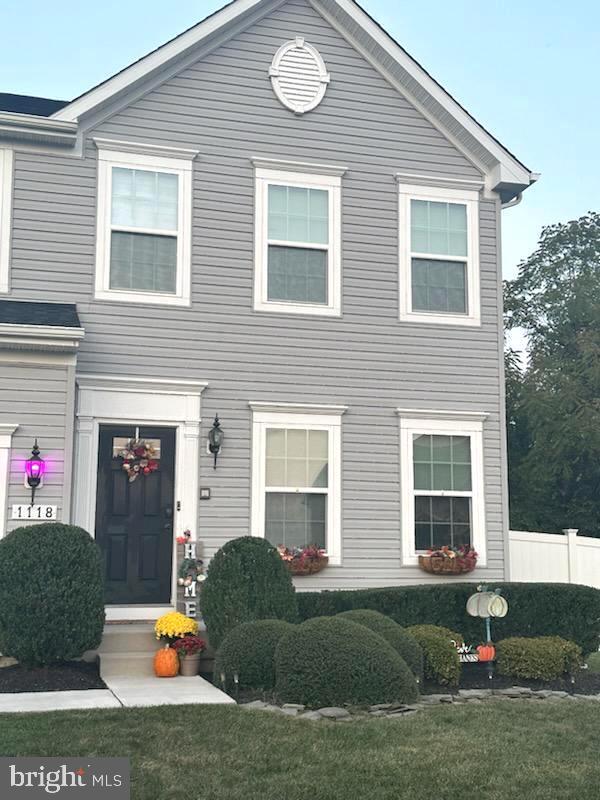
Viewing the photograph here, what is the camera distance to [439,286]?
40.5ft

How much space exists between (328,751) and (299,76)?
8.62 meters

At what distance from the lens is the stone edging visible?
23.9ft

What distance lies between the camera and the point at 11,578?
8703 millimetres

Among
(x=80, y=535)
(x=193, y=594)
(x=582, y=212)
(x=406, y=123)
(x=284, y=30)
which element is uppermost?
(x=582, y=212)

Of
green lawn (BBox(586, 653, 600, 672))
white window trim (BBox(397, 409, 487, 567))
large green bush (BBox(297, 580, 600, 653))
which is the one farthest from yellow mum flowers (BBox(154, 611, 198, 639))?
green lawn (BBox(586, 653, 600, 672))

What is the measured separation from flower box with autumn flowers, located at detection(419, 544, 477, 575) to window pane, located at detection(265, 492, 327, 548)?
1.28 metres

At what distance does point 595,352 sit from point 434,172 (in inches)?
448

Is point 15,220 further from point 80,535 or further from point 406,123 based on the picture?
point 406,123

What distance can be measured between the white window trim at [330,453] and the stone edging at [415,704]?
9.57 ft

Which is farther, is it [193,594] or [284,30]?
[284,30]

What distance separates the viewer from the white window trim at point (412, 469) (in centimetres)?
1174

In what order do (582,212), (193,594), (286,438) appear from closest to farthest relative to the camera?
(193,594)
(286,438)
(582,212)

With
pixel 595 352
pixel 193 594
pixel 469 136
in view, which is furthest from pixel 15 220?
pixel 595 352

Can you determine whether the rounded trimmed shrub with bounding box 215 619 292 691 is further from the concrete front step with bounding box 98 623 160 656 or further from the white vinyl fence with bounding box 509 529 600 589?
the white vinyl fence with bounding box 509 529 600 589
